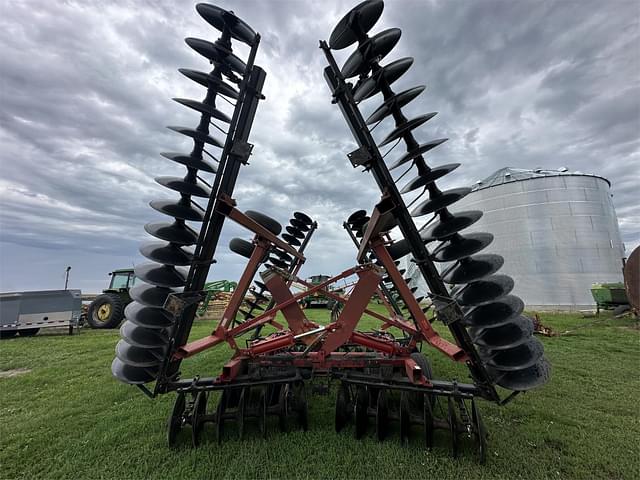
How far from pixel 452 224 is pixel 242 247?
262 cm

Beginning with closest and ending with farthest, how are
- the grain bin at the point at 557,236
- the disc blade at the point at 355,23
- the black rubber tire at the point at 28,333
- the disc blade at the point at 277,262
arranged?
the disc blade at the point at 355,23
the disc blade at the point at 277,262
the black rubber tire at the point at 28,333
the grain bin at the point at 557,236

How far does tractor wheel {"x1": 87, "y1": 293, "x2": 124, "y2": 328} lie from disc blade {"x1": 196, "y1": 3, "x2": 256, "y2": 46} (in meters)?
14.6

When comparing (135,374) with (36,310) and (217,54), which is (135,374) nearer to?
(217,54)

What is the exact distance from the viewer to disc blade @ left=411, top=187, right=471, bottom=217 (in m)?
2.82

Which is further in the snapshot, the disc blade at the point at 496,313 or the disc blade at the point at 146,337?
the disc blade at the point at 146,337

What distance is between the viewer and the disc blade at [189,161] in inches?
112

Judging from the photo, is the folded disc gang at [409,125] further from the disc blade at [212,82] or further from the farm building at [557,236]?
the farm building at [557,236]

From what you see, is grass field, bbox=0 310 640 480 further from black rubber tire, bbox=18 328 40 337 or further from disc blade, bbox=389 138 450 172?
black rubber tire, bbox=18 328 40 337

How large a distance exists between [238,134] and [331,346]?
2.74 m

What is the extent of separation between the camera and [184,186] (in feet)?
9.50

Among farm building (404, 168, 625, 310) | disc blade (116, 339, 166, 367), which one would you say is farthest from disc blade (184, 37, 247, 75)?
farm building (404, 168, 625, 310)

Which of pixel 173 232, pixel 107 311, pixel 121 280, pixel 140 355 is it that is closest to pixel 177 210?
pixel 173 232

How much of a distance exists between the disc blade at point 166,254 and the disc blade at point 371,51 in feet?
8.44

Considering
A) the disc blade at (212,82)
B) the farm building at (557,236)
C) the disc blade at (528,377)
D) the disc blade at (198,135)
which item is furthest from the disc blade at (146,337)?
the farm building at (557,236)
